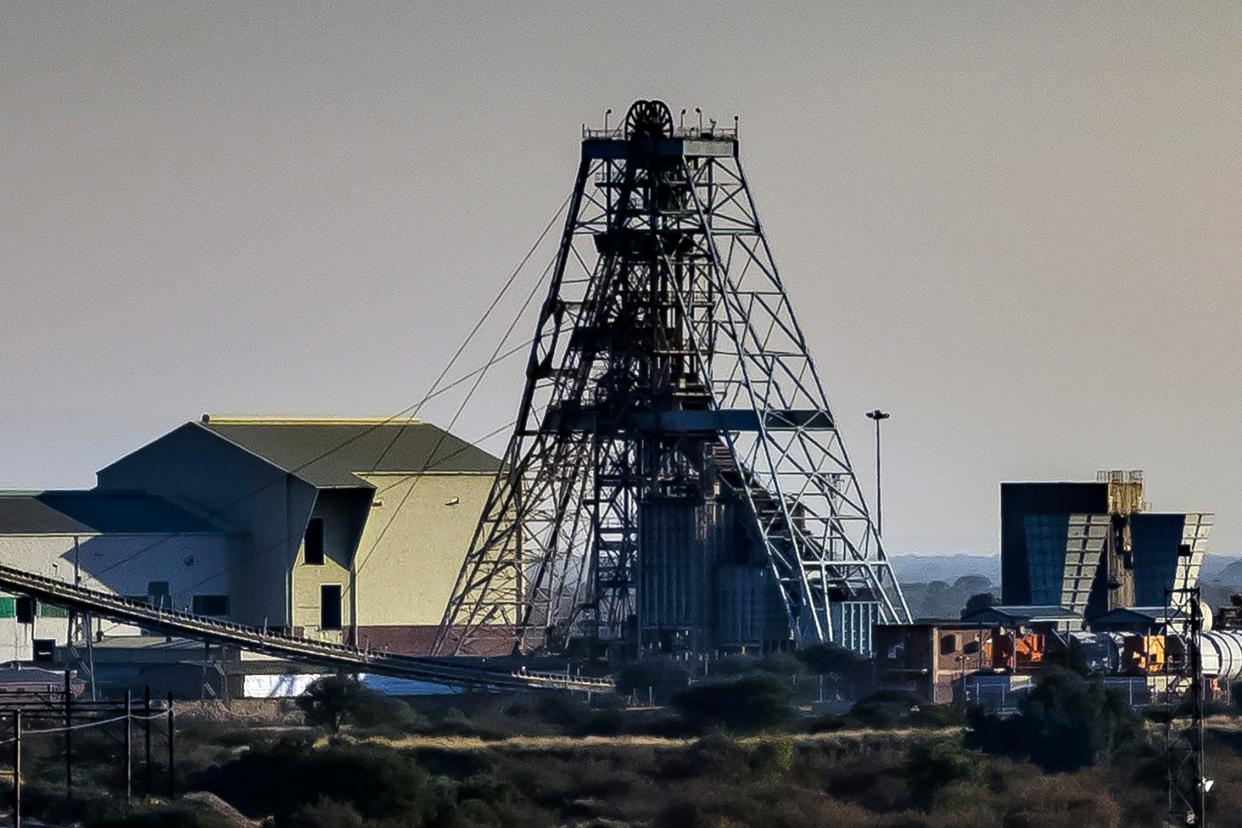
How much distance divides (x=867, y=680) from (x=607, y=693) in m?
9.21

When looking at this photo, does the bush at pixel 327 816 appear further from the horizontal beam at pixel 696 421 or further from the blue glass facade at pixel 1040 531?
the blue glass facade at pixel 1040 531

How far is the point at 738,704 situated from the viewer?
114 meters

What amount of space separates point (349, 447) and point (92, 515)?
37.0 ft

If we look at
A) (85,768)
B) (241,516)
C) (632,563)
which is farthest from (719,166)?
(85,768)

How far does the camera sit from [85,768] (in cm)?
9756

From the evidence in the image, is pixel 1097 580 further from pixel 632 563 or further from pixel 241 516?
pixel 241 516

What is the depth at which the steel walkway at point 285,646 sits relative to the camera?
117062 mm

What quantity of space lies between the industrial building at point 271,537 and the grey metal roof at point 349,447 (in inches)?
5.3

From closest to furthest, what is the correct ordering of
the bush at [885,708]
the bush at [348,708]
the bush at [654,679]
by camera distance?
the bush at [885,708], the bush at [348,708], the bush at [654,679]

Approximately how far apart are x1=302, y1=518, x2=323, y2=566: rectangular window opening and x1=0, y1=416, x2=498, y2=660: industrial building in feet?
0.13

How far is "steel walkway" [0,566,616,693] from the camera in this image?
117062 millimetres

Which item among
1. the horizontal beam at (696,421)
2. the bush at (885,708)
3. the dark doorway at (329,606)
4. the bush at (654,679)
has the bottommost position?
the bush at (885,708)

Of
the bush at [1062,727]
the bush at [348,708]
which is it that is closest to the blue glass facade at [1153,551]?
the bush at [1062,727]

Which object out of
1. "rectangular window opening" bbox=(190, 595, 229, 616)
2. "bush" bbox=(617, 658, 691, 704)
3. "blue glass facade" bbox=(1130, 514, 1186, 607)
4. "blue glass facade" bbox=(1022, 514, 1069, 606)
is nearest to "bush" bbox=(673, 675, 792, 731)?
"bush" bbox=(617, 658, 691, 704)
